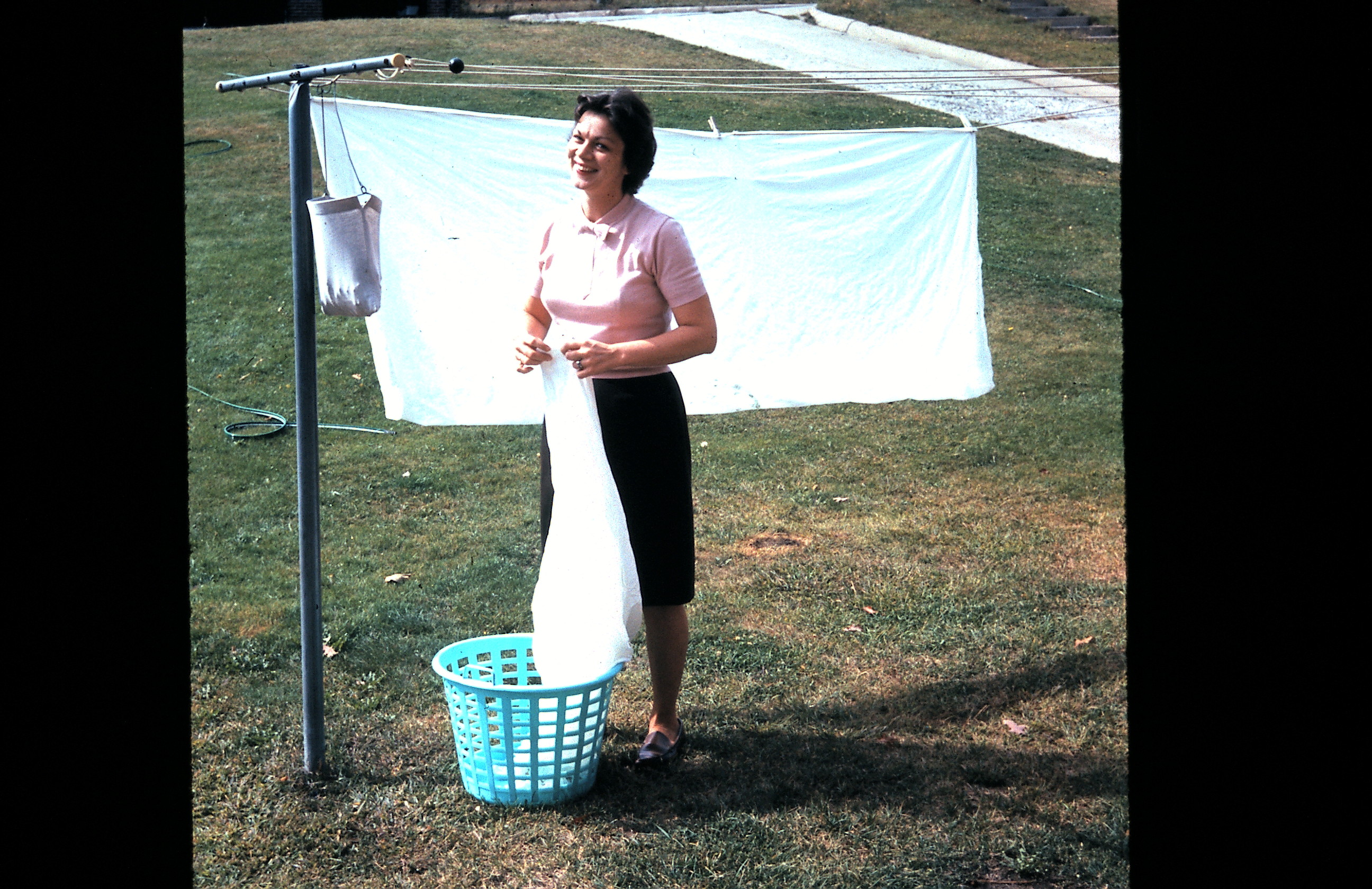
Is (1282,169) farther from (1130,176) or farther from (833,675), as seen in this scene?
(833,675)

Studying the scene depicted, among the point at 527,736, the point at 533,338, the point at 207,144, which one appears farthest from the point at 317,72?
the point at 207,144

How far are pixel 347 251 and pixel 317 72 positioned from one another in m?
0.40

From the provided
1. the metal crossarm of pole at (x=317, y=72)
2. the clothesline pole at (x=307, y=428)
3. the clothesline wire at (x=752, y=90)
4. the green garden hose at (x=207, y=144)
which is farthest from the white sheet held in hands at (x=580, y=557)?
the green garden hose at (x=207, y=144)

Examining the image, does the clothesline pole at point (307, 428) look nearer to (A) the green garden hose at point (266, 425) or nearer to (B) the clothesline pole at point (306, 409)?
(B) the clothesline pole at point (306, 409)

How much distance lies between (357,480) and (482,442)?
33.6 inches

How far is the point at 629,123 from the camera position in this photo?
252 cm

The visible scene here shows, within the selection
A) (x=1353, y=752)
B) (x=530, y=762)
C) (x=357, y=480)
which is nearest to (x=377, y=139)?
(x=357, y=480)

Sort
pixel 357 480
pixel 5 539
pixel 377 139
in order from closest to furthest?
1. pixel 5 539
2. pixel 377 139
3. pixel 357 480

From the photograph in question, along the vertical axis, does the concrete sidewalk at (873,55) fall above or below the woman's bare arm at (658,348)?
above

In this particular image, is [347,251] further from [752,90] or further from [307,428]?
[752,90]

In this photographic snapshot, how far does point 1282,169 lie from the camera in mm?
609

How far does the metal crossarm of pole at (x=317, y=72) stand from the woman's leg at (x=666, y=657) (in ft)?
4.45

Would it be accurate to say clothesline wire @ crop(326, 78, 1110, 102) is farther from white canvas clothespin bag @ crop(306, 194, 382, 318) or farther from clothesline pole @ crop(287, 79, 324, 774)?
white canvas clothespin bag @ crop(306, 194, 382, 318)

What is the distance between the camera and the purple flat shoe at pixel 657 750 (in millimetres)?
2807
